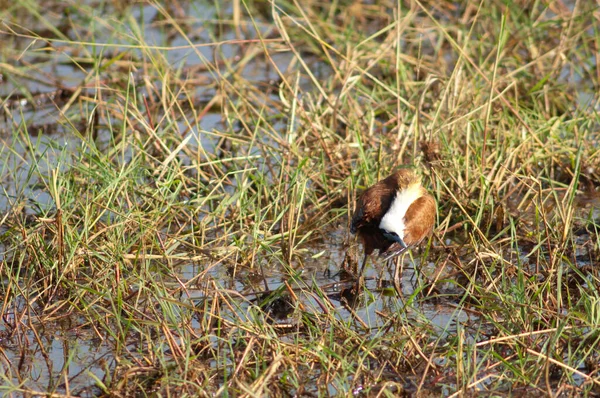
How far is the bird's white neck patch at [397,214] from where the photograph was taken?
449 centimetres

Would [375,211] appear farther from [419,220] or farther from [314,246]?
[314,246]

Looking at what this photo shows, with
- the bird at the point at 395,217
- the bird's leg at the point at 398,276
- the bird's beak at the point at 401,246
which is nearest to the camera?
the bird's beak at the point at 401,246

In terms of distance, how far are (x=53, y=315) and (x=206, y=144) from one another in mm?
2511

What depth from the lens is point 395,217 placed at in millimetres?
4512

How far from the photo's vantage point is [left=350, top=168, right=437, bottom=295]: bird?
4512mm

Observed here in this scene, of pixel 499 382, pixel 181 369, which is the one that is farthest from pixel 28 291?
pixel 499 382

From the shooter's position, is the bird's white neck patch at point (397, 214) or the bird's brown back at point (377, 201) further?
the bird's brown back at point (377, 201)

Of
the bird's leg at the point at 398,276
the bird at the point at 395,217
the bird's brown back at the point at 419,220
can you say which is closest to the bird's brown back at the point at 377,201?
the bird at the point at 395,217

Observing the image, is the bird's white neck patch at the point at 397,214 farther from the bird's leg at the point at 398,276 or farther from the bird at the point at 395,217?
the bird's leg at the point at 398,276

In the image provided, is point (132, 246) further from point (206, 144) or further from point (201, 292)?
point (206, 144)

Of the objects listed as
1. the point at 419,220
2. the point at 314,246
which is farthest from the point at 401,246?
the point at 314,246

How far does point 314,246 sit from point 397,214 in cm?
82

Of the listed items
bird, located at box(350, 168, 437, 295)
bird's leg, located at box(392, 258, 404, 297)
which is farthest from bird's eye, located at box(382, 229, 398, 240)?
bird's leg, located at box(392, 258, 404, 297)

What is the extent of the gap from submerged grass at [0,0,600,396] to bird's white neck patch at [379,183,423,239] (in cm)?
30
